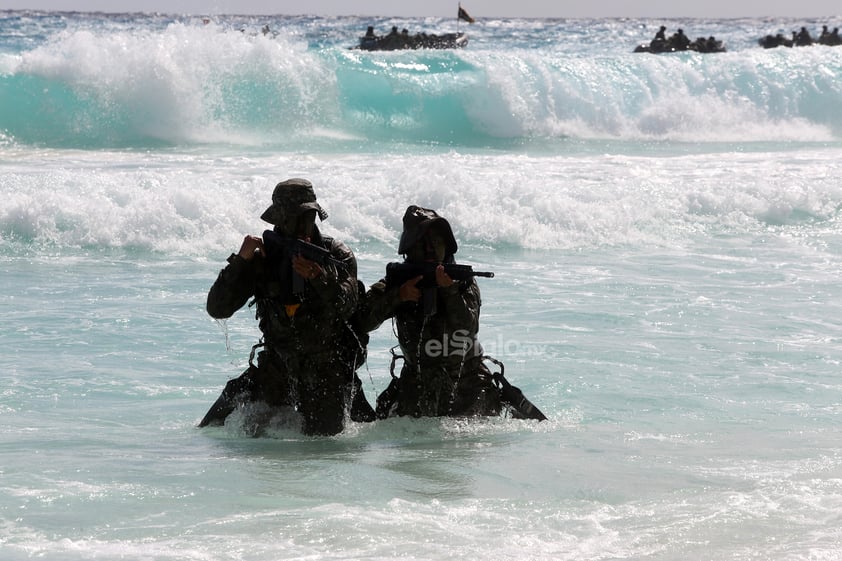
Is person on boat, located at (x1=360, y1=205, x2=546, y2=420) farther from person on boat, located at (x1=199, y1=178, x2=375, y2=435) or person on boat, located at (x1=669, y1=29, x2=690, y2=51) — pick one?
person on boat, located at (x1=669, y1=29, x2=690, y2=51)

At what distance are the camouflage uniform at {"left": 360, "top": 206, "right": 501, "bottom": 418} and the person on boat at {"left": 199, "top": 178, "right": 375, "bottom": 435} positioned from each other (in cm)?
17

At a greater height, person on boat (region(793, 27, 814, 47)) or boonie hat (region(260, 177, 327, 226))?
person on boat (region(793, 27, 814, 47))

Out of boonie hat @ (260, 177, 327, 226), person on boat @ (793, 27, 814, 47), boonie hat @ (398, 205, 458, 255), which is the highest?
person on boat @ (793, 27, 814, 47)

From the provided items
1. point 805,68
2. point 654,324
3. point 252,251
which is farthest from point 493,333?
point 805,68

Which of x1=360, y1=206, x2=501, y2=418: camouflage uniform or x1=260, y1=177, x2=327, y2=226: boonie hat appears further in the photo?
x1=360, y1=206, x2=501, y2=418: camouflage uniform

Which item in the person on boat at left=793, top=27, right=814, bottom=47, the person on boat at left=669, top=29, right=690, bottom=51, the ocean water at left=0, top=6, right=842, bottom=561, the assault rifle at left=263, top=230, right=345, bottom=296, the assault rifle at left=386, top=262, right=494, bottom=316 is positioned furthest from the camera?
the person on boat at left=793, top=27, right=814, bottom=47

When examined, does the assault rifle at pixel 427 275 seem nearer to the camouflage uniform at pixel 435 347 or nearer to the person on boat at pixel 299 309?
the camouflage uniform at pixel 435 347

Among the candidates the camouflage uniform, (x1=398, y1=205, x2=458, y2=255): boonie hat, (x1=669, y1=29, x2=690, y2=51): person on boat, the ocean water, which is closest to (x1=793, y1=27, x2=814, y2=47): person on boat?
(x1=669, y1=29, x2=690, y2=51): person on boat

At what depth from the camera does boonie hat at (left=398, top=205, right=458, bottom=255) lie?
627cm

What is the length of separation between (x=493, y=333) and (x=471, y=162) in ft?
37.8

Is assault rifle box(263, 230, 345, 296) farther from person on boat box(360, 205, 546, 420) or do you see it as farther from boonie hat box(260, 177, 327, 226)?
person on boat box(360, 205, 546, 420)

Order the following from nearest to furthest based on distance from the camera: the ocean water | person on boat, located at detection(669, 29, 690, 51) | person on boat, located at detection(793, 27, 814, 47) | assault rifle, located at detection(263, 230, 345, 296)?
the ocean water < assault rifle, located at detection(263, 230, 345, 296) < person on boat, located at detection(669, 29, 690, 51) < person on boat, located at detection(793, 27, 814, 47)

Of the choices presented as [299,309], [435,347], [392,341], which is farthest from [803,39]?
[299,309]

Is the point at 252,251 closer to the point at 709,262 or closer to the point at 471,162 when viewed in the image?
the point at 709,262
